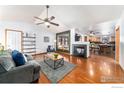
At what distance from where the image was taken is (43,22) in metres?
1.53

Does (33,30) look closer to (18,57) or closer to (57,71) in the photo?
(18,57)

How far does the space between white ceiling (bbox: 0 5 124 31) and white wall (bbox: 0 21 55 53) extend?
8 cm

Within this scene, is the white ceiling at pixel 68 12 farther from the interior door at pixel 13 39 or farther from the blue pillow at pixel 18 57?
the blue pillow at pixel 18 57

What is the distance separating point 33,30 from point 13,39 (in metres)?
0.38

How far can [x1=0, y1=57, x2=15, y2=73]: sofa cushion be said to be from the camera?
127 cm

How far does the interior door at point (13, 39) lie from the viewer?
4.69 ft

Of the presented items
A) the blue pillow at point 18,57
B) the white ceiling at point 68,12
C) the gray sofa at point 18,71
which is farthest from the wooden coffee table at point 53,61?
the white ceiling at point 68,12

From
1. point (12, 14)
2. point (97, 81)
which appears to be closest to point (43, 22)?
point (12, 14)

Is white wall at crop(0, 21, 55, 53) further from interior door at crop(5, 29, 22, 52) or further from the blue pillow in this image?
the blue pillow

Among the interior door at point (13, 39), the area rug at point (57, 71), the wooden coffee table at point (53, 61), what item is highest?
the interior door at point (13, 39)

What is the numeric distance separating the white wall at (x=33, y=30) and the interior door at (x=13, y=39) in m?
0.06

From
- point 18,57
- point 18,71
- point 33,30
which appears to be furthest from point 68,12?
point 18,71
